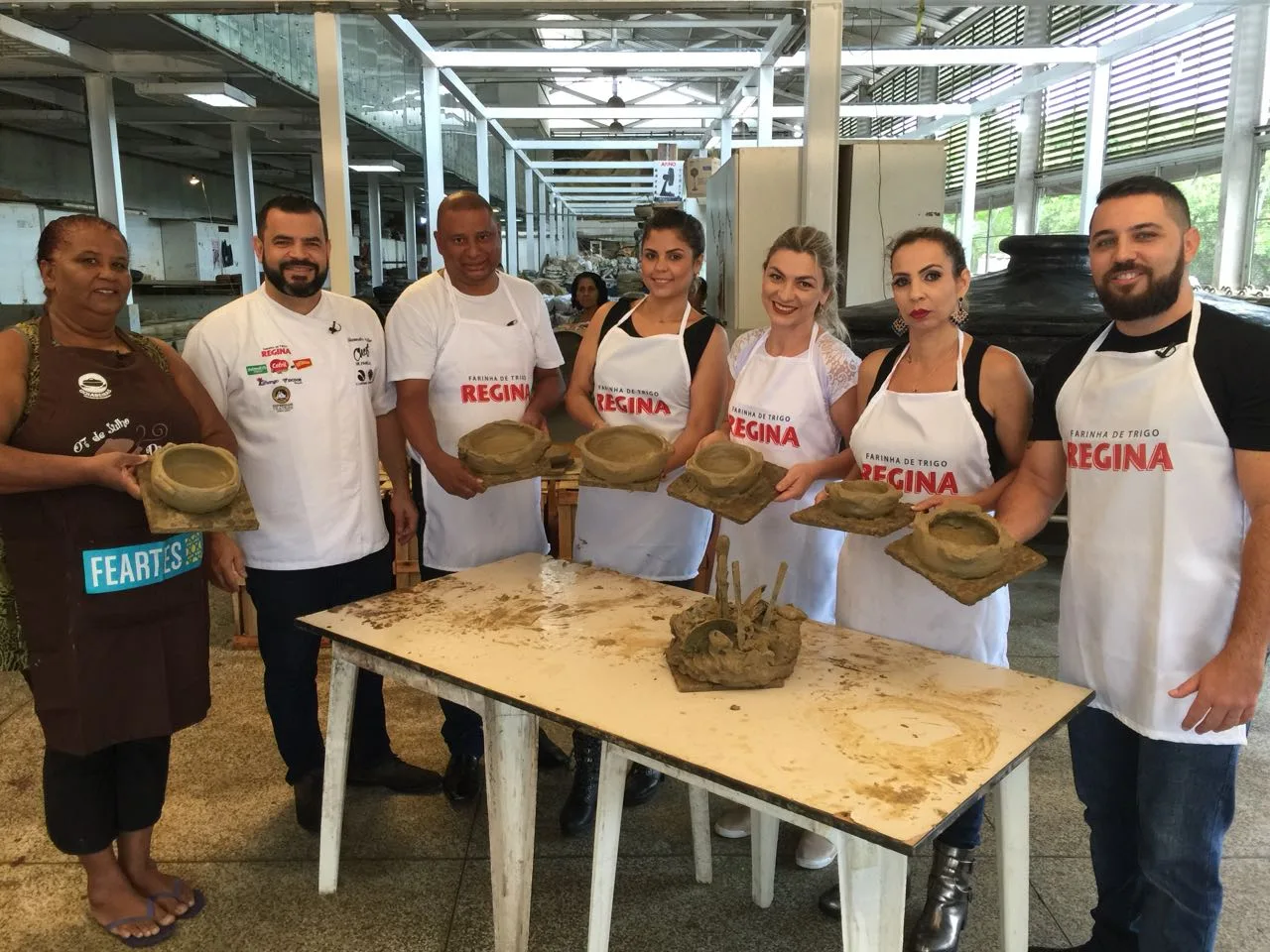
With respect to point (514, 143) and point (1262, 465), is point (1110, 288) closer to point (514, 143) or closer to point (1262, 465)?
point (1262, 465)

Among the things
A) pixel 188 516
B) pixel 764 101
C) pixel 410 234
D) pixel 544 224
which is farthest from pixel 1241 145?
pixel 544 224

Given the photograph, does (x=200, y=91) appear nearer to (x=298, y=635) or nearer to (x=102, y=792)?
(x=298, y=635)

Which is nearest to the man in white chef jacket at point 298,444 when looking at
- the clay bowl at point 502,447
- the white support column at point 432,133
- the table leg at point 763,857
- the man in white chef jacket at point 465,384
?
the man in white chef jacket at point 465,384

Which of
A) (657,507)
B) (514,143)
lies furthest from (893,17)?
(657,507)

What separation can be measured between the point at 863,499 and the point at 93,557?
5.69ft

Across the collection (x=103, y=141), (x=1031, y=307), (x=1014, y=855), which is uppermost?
(x=103, y=141)

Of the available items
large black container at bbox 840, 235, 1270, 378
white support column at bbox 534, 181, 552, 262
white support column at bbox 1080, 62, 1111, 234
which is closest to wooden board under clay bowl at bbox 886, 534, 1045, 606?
large black container at bbox 840, 235, 1270, 378

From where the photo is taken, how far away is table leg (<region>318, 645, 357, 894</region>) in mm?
2348

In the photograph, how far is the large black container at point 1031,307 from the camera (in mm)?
4316

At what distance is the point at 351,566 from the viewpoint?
2.73 meters

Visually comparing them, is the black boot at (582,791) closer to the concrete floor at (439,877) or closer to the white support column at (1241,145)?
the concrete floor at (439,877)

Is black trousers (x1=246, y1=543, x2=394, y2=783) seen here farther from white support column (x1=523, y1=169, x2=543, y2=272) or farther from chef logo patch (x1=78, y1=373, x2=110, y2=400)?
white support column (x1=523, y1=169, x2=543, y2=272)

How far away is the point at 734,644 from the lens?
1.89 metres

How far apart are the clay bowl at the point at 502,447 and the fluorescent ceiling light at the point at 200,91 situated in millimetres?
4884
